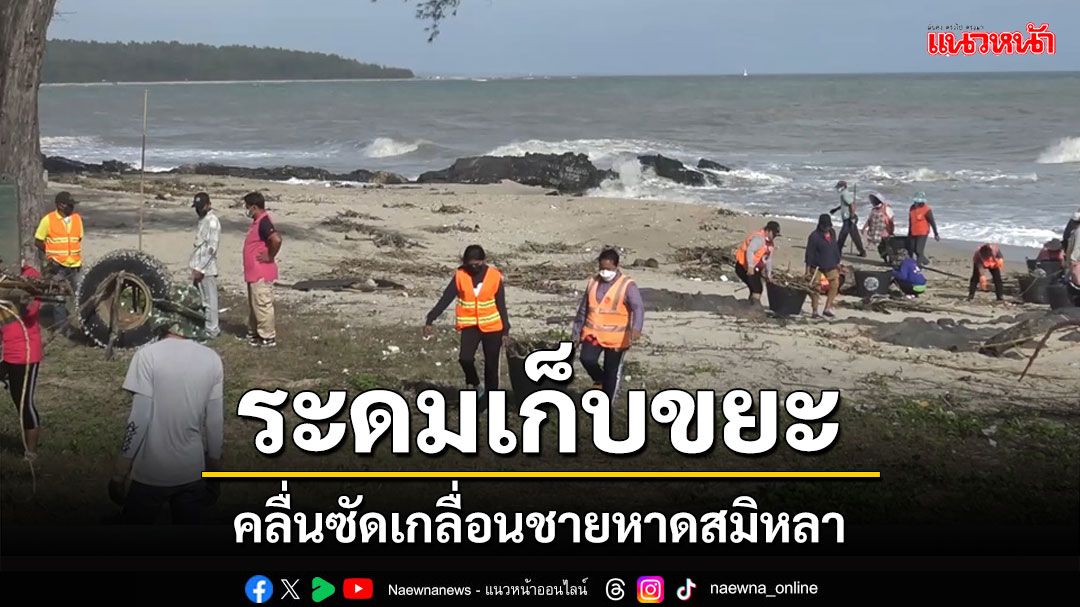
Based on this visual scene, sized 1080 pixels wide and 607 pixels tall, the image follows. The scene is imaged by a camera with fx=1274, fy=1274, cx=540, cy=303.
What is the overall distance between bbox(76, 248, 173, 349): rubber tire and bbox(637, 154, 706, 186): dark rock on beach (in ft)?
92.6

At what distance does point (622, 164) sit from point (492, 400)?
31.8 m

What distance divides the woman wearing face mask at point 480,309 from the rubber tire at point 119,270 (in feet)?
13.2

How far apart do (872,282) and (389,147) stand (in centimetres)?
4088

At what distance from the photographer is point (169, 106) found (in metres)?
98.9

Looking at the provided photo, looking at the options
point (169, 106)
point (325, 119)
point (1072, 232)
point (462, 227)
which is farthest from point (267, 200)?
point (169, 106)

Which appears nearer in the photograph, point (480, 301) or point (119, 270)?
point (480, 301)

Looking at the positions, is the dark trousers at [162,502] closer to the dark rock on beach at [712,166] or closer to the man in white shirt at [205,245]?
the man in white shirt at [205,245]

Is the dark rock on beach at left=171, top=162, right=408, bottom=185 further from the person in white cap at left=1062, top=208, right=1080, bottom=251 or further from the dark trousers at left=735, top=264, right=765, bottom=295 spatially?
the person in white cap at left=1062, top=208, right=1080, bottom=251

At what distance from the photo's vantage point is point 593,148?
56.1 meters

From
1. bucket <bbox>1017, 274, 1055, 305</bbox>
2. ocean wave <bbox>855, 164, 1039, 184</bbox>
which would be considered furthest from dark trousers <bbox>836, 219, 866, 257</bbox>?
ocean wave <bbox>855, 164, 1039, 184</bbox>

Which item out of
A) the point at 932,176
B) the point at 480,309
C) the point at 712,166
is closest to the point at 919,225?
the point at 480,309

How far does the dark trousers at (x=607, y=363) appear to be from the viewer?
10.2 m

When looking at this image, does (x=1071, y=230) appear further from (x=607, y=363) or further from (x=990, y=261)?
(x=607, y=363)

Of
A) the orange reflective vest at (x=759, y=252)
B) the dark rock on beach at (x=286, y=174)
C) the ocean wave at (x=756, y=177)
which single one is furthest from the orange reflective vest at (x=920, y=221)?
the dark rock on beach at (x=286, y=174)
